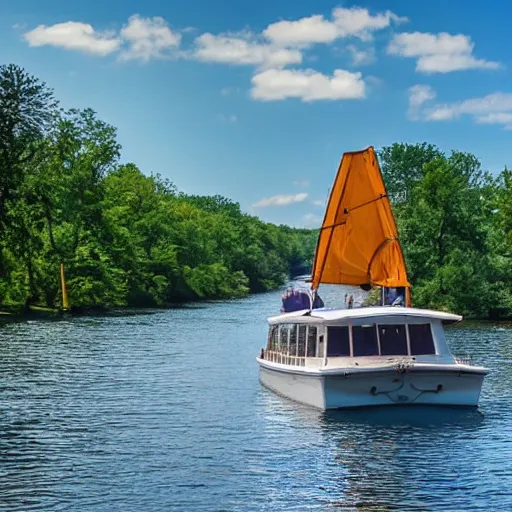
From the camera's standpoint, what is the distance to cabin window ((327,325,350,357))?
34.6 m

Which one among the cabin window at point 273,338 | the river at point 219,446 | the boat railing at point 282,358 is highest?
the cabin window at point 273,338

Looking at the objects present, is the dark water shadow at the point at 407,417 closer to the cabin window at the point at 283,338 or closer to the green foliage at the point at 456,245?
the cabin window at the point at 283,338

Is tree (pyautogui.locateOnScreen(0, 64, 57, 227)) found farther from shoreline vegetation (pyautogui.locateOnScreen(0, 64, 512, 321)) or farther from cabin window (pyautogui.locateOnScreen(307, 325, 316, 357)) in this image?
cabin window (pyautogui.locateOnScreen(307, 325, 316, 357))

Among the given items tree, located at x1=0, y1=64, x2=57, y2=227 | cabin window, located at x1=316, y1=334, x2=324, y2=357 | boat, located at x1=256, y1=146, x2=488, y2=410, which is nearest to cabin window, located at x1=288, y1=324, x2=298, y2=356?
boat, located at x1=256, y1=146, x2=488, y2=410

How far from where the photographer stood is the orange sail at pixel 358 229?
40469 millimetres

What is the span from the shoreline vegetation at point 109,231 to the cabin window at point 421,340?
49428 millimetres

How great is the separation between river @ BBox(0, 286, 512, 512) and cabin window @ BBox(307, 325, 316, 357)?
240 centimetres

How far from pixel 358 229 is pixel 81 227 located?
235 ft

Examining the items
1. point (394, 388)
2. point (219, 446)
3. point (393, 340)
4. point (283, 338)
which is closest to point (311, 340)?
point (393, 340)

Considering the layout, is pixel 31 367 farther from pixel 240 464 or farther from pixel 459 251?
pixel 459 251

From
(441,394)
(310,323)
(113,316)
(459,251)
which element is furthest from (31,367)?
(459,251)

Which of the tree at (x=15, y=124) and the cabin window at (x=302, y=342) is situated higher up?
the tree at (x=15, y=124)

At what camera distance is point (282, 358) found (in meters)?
39.6

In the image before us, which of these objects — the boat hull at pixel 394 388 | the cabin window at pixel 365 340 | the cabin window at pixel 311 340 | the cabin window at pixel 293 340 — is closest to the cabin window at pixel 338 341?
the cabin window at pixel 365 340
